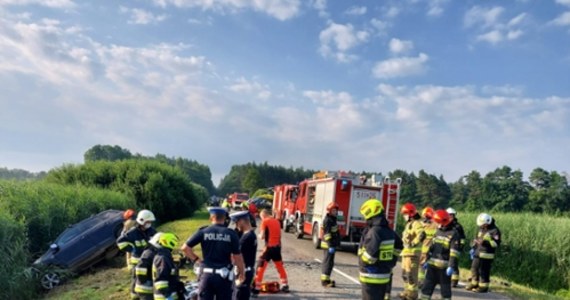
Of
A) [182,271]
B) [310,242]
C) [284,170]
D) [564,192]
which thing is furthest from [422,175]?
[182,271]

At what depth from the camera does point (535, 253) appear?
49.7 feet

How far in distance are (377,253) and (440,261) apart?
231cm

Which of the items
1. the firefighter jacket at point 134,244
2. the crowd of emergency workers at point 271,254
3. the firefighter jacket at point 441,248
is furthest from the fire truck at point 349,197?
the firefighter jacket at point 134,244

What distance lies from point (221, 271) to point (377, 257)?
219 centimetres

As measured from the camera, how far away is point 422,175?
78375 millimetres

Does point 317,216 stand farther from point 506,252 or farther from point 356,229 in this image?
point 506,252

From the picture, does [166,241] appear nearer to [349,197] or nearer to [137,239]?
[137,239]

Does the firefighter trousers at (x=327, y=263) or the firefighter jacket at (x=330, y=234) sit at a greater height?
the firefighter jacket at (x=330, y=234)

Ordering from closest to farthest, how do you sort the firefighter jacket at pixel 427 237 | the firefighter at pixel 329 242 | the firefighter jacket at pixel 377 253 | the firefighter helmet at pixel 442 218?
the firefighter jacket at pixel 377 253, the firefighter helmet at pixel 442 218, the firefighter jacket at pixel 427 237, the firefighter at pixel 329 242

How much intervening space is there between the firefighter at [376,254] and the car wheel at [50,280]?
28.9ft

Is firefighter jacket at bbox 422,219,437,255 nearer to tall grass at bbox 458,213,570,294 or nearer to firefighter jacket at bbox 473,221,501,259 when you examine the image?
firefighter jacket at bbox 473,221,501,259

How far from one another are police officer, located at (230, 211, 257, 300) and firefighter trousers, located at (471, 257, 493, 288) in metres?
5.78

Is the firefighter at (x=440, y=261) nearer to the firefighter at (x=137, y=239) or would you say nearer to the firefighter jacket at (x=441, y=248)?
the firefighter jacket at (x=441, y=248)

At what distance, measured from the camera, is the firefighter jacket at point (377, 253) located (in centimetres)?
633
